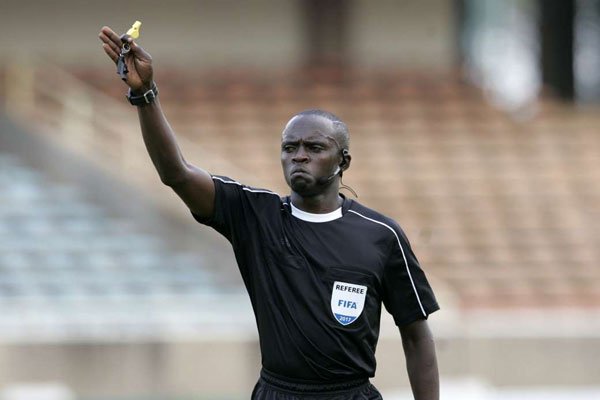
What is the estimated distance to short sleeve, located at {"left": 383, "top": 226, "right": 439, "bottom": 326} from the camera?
4.22 m

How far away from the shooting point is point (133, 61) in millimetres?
3910

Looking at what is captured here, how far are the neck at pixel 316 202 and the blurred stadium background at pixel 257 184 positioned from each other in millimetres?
5138

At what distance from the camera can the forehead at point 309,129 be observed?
13.4 ft

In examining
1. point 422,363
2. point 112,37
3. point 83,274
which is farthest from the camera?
point 83,274

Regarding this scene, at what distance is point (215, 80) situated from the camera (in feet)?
55.3

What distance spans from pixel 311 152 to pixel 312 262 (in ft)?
1.13

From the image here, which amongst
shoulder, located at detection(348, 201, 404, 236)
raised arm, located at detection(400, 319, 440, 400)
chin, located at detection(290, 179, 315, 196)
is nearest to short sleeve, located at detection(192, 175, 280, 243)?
chin, located at detection(290, 179, 315, 196)

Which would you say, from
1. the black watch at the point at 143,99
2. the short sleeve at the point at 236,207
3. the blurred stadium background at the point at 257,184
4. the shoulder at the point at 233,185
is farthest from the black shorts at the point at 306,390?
the blurred stadium background at the point at 257,184

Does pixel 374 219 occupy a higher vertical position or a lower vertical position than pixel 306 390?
higher

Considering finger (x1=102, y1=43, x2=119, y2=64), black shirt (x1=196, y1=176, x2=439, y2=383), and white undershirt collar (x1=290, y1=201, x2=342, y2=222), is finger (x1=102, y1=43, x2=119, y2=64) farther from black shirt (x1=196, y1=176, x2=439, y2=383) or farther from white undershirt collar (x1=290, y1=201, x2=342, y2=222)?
white undershirt collar (x1=290, y1=201, x2=342, y2=222)

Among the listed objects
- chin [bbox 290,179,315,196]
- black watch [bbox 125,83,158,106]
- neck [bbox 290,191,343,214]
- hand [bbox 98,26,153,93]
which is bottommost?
neck [bbox 290,191,343,214]

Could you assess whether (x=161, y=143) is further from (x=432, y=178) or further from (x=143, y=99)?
(x=432, y=178)

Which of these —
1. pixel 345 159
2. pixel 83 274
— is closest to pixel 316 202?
pixel 345 159

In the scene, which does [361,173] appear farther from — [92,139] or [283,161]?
[283,161]
